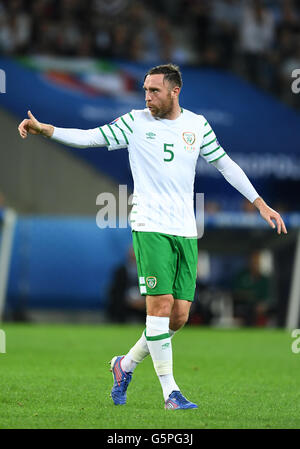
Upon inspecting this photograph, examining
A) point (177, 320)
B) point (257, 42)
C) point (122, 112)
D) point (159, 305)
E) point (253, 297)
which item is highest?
point (257, 42)

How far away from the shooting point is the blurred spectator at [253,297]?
21.2 m

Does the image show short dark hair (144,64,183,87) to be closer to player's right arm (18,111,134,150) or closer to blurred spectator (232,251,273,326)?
player's right arm (18,111,134,150)

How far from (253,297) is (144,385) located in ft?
43.7

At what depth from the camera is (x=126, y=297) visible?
20109 mm

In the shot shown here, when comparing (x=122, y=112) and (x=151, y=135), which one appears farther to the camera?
(x=122, y=112)

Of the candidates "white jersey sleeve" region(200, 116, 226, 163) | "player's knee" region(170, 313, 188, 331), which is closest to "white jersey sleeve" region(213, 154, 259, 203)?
"white jersey sleeve" region(200, 116, 226, 163)

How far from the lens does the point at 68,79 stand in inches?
811

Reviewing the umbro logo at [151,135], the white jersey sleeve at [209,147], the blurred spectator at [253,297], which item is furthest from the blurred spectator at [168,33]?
the umbro logo at [151,135]

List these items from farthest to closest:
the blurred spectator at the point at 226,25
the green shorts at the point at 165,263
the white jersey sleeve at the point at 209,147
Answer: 1. the blurred spectator at the point at 226,25
2. the white jersey sleeve at the point at 209,147
3. the green shorts at the point at 165,263

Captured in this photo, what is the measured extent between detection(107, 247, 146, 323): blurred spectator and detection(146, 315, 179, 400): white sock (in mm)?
13056

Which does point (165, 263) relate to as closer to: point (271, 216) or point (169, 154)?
point (169, 154)

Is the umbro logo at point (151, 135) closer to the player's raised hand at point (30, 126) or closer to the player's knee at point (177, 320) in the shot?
the player's raised hand at point (30, 126)

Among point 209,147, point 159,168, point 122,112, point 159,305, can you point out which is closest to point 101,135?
point 159,168

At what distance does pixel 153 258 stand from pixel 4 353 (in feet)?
16.8
